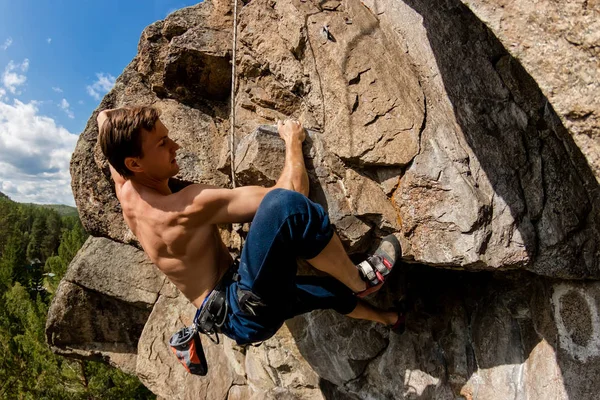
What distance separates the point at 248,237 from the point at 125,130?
0.97 metres

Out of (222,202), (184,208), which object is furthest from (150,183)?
(222,202)

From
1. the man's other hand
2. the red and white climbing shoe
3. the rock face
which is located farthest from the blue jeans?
the man's other hand

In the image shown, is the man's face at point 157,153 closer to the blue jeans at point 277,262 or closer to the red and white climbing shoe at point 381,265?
the blue jeans at point 277,262

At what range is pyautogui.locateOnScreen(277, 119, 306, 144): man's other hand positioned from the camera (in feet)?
9.34

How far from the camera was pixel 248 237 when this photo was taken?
2.31m

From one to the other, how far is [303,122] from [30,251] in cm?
5161

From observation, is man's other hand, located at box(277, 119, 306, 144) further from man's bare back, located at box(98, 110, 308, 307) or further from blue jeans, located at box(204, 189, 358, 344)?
blue jeans, located at box(204, 189, 358, 344)

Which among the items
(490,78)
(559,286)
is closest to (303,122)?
(490,78)

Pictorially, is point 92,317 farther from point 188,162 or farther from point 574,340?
point 574,340

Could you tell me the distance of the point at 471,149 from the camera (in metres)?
2.61

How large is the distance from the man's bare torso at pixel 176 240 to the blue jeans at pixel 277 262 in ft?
0.66

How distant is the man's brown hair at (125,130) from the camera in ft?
7.73

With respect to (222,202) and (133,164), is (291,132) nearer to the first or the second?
(222,202)

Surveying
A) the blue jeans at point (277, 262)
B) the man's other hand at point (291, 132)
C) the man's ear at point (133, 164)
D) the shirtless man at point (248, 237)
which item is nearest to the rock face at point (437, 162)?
the man's other hand at point (291, 132)
